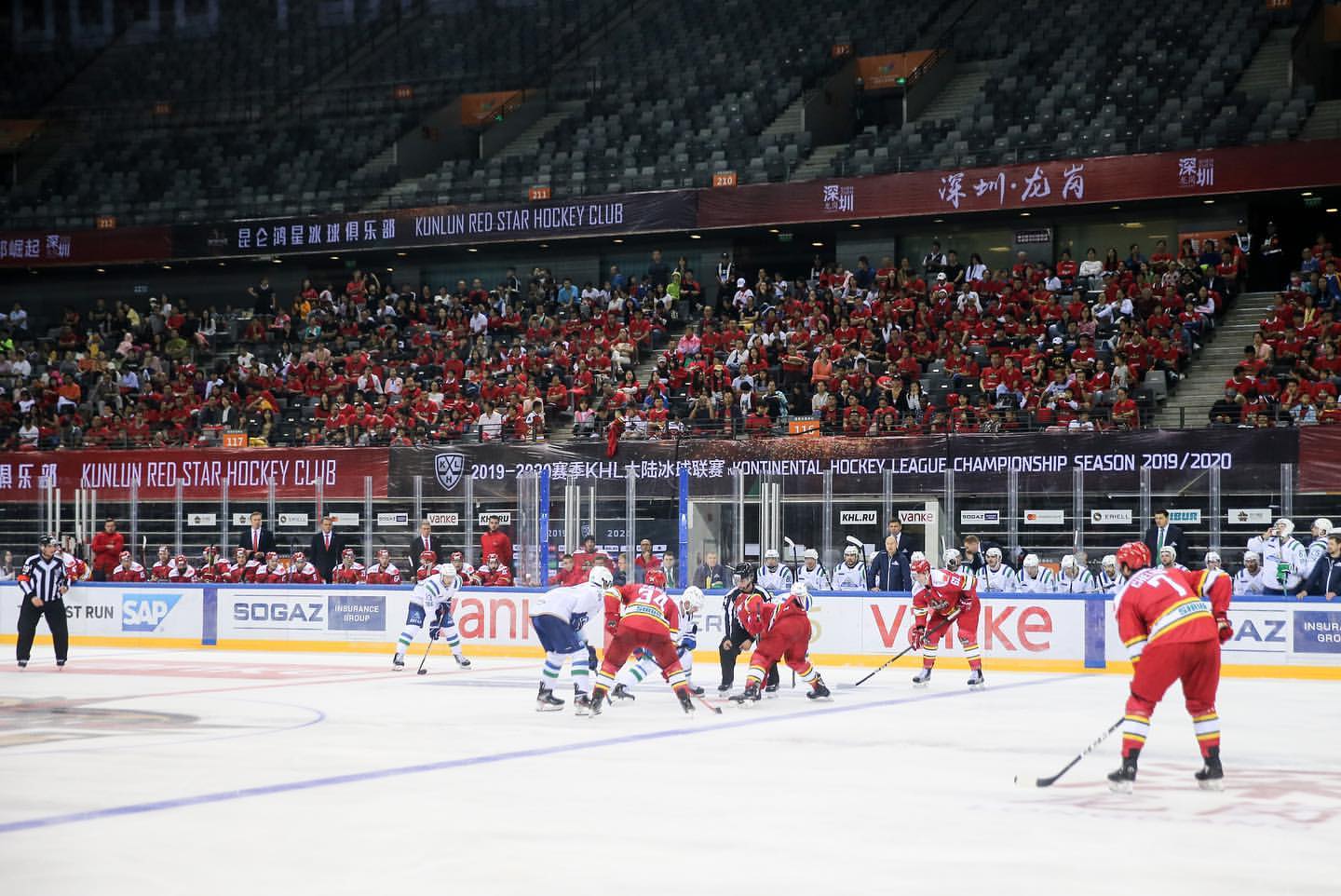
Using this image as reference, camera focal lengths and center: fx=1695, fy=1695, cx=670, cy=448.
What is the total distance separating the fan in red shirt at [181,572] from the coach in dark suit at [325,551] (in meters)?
2.28

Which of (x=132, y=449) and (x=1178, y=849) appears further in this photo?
(x=132, y=449)

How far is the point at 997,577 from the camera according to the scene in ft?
69.9

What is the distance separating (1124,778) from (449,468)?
18.3m

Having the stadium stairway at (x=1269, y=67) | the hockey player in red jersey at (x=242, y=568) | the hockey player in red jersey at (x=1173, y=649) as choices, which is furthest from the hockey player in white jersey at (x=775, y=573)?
the stadium stairway at (x=1269, y=67)

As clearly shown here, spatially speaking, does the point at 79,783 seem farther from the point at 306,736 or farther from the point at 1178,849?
the point at 1178,849

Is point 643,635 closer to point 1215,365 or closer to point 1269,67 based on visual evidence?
point 1215,365

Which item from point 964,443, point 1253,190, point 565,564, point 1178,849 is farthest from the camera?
point 1253,190

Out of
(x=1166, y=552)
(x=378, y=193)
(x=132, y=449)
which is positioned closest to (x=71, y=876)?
(x=1166, y=552)

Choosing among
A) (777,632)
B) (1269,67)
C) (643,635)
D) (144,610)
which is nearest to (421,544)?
(144,610)

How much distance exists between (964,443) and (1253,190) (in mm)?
8745

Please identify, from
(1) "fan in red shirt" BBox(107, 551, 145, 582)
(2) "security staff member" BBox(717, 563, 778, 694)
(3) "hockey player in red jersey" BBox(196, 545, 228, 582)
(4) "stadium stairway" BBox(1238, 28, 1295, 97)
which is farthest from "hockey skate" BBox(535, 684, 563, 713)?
(4) "stadium stairway" BBox(1238, 28, 1295, 97)

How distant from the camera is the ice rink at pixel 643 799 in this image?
22.7ft

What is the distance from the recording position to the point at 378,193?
122ft

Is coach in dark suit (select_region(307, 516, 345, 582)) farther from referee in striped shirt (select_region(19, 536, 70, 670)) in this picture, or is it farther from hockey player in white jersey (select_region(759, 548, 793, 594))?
hockey player in white jersey (select_region(759, 548, 793, 594))
